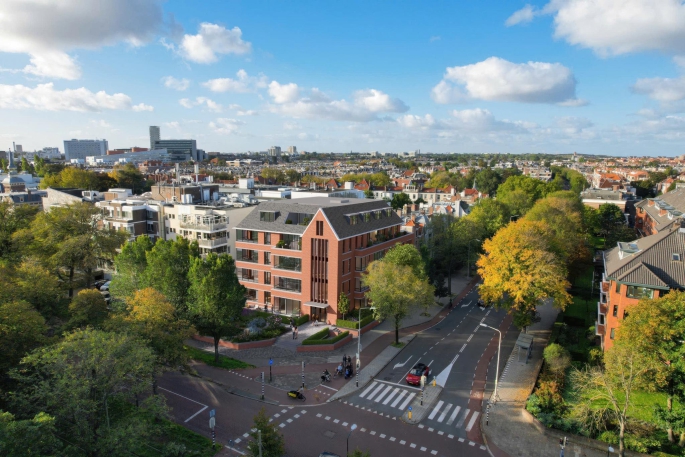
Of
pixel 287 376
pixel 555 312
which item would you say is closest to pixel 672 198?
pixel 555 312

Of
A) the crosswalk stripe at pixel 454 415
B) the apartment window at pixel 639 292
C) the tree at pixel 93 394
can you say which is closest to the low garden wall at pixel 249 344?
the tree at pixel 93 394

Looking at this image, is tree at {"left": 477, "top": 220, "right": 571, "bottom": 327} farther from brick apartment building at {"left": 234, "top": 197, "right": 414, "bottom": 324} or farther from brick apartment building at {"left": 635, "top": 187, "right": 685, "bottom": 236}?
brick apartment building at {"left": 635, "top": 187, "right": 685, "bottom": 236}

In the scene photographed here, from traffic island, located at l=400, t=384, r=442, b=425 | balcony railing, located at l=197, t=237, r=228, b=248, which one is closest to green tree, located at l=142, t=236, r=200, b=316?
balcony railing, located at l=197, t=237, r=228, b=248

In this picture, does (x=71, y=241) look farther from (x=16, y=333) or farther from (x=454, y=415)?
(x=454, y=415)

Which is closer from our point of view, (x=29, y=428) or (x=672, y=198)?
(x=29, y=428)

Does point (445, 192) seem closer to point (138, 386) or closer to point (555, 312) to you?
point (555, 312)

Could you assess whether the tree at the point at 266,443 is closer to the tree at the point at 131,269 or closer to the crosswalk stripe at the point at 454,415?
the crosswalk stripe at the point at 454,415
